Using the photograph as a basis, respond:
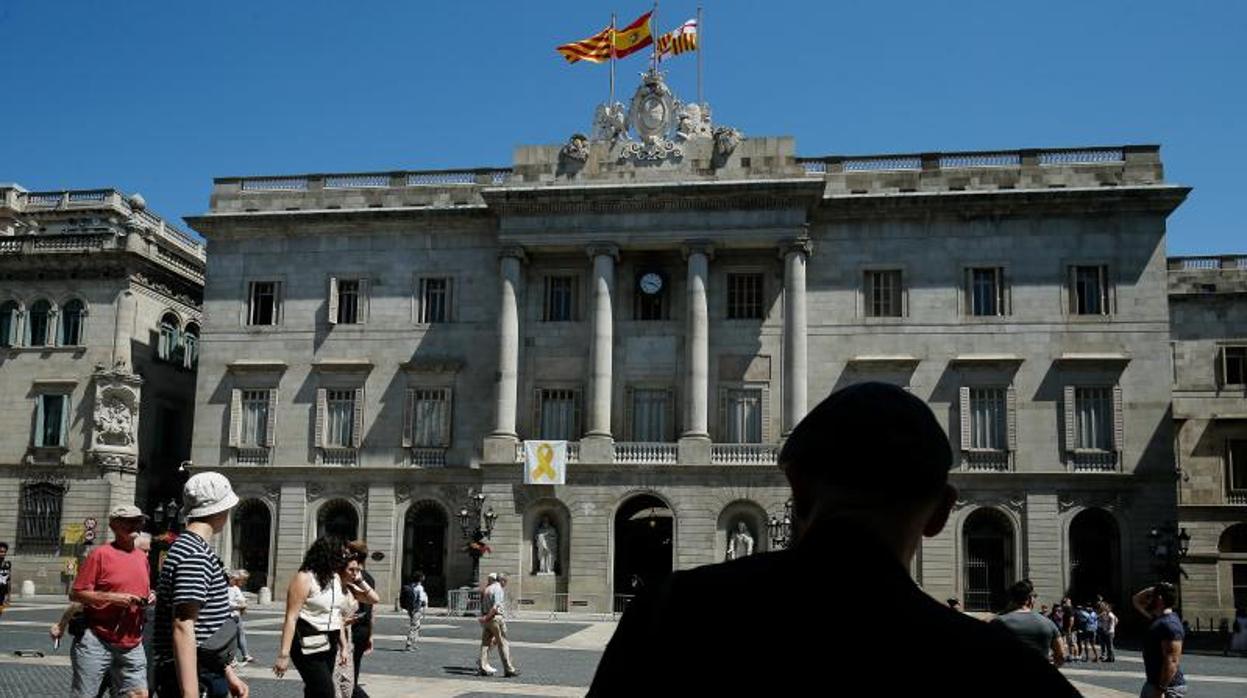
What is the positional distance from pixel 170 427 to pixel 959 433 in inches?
1223

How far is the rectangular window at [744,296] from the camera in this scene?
4259cm

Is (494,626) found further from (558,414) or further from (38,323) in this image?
(38,323)

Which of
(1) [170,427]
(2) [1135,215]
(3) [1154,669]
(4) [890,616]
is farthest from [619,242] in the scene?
(4) [890,616]

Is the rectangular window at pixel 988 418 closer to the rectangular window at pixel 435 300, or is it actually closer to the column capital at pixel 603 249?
the column capital at pixel 603 249

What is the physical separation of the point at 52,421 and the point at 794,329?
28.2 metres

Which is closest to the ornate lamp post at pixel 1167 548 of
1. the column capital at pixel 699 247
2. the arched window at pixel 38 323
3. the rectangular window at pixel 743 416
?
the rectangular window at pixel 743 416

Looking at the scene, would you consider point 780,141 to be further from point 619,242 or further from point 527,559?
point 527,559

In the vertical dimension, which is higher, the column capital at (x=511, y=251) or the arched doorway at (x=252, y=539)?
the column capital at (x=511, y=251)

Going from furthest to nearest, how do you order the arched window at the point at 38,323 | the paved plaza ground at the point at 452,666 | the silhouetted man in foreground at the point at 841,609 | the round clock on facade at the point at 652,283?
the arched window at the point at 38,323, the round clock on facade at the point at 652,283, the paved plaza ground at the point at 452,666, the silhouetted man in foreground at the point at 841,609

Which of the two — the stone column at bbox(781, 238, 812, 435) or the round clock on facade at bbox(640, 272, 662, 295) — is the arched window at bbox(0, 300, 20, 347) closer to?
the round clock on facade at bbox(640, 272, 662, 295)

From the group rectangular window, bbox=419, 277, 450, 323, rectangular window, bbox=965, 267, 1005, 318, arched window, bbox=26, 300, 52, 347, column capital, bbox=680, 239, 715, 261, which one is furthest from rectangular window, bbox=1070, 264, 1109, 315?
arched window, bbox=26, 300, 52, 347

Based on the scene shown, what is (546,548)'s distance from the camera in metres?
41.2

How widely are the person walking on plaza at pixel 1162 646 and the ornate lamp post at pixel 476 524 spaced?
30681mm

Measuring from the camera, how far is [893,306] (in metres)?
42.0
